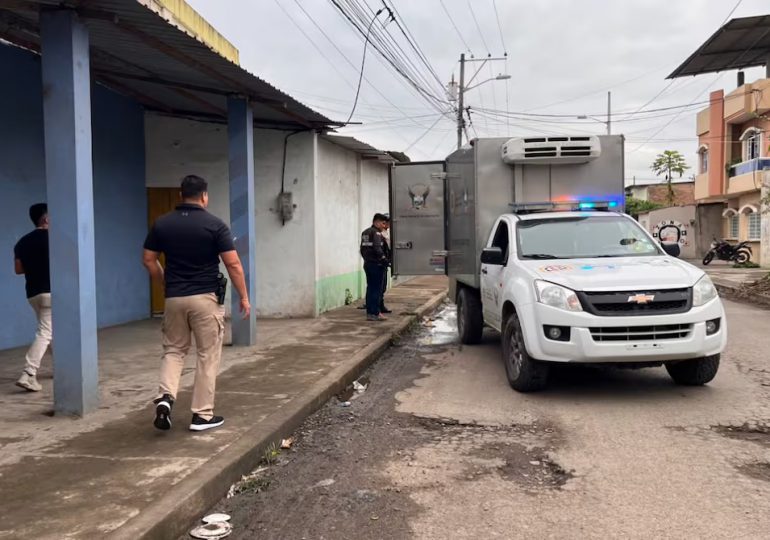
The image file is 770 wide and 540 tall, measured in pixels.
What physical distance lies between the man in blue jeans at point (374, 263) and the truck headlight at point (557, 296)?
16.7 ft

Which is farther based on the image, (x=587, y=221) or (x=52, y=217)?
(x=587, y=221)

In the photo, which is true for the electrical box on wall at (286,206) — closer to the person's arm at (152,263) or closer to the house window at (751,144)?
the person's arm at (152,263)

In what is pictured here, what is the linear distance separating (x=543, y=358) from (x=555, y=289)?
65 centimetres

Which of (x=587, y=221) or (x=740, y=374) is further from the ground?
(x=587, y=221)

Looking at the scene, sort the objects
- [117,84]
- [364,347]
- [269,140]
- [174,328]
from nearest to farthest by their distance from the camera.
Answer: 1. [174,328]
2. [364,347]
3. [117,84]
4. [269,140]

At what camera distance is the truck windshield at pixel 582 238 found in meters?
7.11

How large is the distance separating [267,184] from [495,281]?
16.9 feet

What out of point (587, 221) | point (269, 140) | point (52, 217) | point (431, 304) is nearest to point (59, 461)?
point (52, 217)

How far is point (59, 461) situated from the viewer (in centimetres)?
427

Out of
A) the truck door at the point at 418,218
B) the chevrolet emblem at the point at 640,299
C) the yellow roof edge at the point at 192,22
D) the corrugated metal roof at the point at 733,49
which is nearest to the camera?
the chevrolet emblem at the point at 640,299

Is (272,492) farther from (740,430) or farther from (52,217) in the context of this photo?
(740,430)

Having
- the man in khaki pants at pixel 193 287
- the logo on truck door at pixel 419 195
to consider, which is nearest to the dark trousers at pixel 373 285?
the logo on truck door at pixel 419 195

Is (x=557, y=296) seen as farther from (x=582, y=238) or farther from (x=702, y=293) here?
(x=582, y=238)

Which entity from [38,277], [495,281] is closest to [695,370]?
[495,281]
